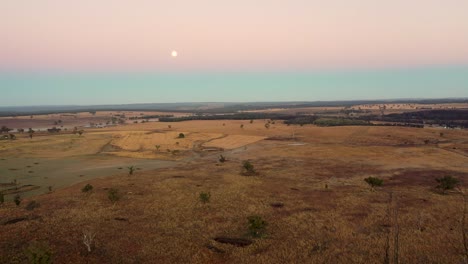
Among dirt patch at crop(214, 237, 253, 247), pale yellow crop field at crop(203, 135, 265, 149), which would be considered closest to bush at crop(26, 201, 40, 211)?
dirt patch at crop(214, 237, 253, 247)

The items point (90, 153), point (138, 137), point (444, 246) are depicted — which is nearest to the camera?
point (444, 246)

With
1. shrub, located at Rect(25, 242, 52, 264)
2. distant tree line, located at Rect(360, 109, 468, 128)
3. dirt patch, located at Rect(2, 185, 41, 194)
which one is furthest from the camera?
distant tree line, located at Rect(360, 109, 468, 128)

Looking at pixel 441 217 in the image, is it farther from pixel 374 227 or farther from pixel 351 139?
pixel 351 139

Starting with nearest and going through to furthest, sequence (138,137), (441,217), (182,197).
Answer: (441,217) → (182,197) → (138,137)

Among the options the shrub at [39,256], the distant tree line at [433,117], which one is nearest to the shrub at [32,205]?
the shrub at [39,256]

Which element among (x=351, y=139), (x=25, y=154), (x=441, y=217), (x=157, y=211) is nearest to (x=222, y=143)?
(x=351, y=139)

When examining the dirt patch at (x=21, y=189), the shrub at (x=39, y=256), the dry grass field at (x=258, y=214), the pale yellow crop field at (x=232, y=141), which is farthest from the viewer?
the pale yellow crop field at (x=232, y=141)

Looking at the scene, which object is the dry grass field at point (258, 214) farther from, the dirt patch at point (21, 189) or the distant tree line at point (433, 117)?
the distant tree line at point (433, 117)

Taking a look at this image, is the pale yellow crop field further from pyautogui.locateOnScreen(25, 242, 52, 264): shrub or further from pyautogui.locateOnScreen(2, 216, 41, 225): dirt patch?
pyautogui.locateOnScreen(25, 242, 52, 264): shrub
